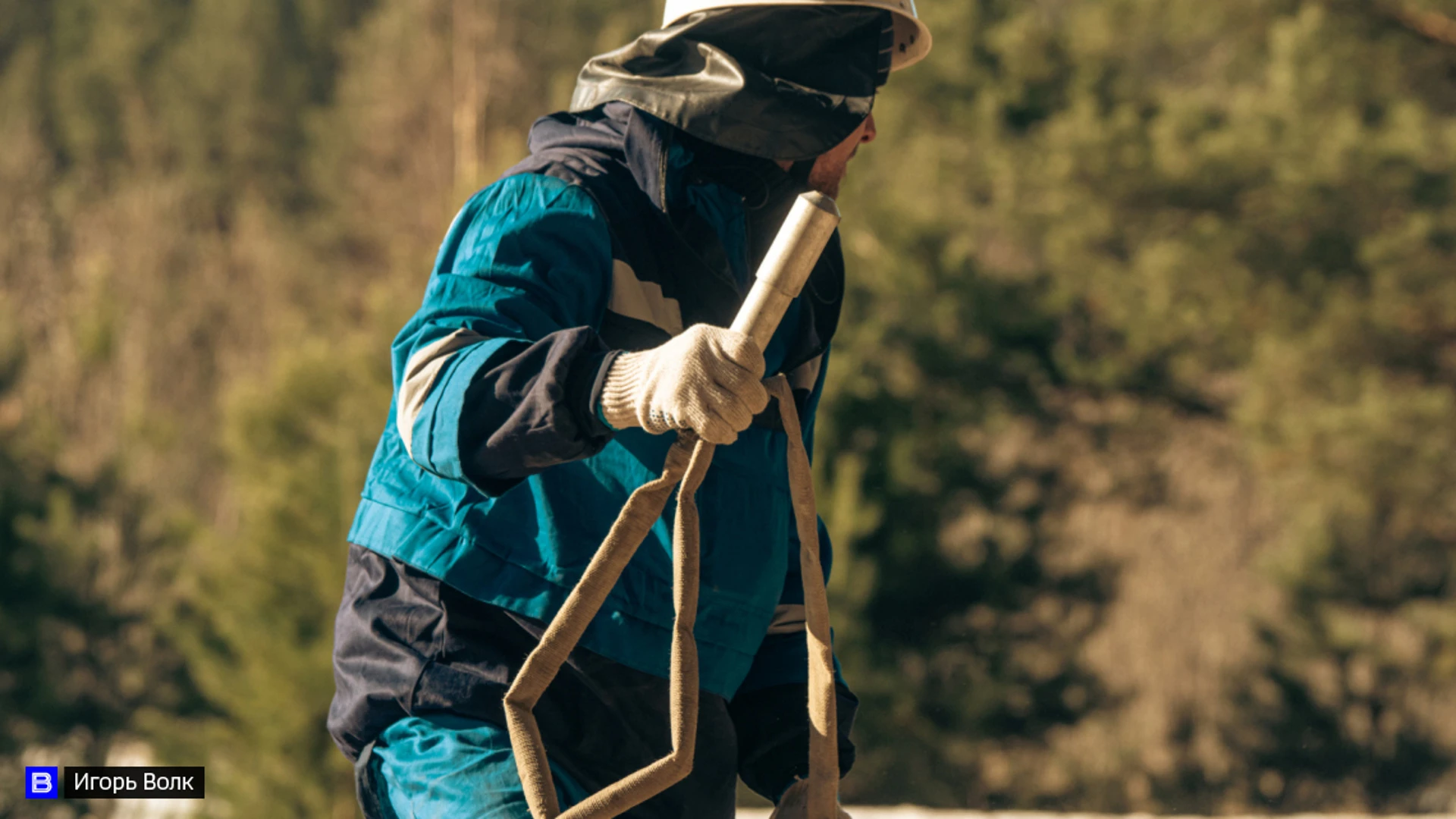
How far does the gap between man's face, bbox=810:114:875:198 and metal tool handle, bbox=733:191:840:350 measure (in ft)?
1.49

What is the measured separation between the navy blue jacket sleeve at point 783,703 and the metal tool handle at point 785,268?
50cm

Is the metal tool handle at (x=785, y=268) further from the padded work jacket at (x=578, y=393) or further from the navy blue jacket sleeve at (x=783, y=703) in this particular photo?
the navy blue jacket sleeve at (x=783, y=703)

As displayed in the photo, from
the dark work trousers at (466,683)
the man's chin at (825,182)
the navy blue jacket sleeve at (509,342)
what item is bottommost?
the dark work trousers at (466,683)

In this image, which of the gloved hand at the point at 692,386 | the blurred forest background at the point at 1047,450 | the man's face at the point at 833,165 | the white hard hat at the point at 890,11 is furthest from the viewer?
the blurred forest background at the point at 1047,450

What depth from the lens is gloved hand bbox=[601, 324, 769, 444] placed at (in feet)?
4.25

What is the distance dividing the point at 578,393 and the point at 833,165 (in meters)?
0.66

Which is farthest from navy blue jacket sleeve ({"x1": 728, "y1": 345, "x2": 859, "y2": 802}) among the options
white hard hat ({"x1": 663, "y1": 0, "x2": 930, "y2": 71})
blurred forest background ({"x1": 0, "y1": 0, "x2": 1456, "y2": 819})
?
blurred forest background ({"x1": 0, "y1": 0, "x2": 1456, "y2": 819})

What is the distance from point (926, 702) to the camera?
1048 cm

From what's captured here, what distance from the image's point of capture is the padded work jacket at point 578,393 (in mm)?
1361

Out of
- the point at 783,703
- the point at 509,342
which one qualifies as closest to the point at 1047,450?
the point at 783,703

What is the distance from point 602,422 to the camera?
1.33 m

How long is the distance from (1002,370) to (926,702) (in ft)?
8.36

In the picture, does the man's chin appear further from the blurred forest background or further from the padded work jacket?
the blurred forest background

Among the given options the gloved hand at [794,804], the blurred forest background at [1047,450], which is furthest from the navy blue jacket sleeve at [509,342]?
the blurred forest background at [1047,450]
